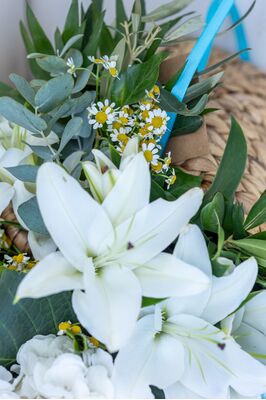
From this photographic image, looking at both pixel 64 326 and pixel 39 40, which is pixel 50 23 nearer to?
pixel 39 40

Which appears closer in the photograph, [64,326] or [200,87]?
[64,326]

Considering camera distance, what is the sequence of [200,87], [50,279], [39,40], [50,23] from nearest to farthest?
[50,279], [200,87], [39,40], [50,23]

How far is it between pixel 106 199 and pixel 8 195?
0.13 metres

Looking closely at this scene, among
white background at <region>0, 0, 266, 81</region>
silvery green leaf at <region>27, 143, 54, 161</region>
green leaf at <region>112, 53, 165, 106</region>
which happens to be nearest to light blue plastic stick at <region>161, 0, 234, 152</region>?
green leaf at <region>112, 53, 165, 106</region>

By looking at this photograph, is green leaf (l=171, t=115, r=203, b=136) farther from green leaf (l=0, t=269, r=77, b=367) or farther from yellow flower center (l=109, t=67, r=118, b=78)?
green leaf (l=0, t=269, r=77, b=367)

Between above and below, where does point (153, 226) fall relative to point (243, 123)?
above

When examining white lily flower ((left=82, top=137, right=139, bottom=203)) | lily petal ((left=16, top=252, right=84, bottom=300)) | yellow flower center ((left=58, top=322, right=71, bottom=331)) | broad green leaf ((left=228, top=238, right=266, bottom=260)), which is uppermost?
white lily flower ((left=82, top=137, right=139, bottom=203))

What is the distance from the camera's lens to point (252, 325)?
50cm

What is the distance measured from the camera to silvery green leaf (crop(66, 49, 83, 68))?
59 centimetres

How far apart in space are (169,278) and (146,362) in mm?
74

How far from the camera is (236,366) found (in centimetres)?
45

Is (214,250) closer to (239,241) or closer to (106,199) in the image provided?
(239,241)

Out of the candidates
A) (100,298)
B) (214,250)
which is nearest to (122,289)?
(100,298)

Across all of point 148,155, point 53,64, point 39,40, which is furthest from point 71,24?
point 148,155
